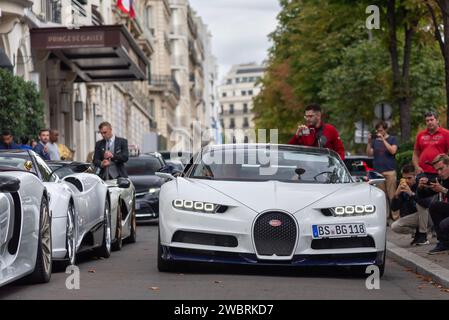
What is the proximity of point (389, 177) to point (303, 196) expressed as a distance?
37.8ft

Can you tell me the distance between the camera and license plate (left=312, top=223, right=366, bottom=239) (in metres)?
11.7

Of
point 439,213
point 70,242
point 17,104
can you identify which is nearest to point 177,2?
point 17,104

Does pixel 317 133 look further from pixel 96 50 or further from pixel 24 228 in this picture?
pixel 96 50

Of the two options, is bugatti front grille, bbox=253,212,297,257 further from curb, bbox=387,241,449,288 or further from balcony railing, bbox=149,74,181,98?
balcony railing, bbox=149,74,181,98

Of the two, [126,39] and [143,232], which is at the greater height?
[126,39]

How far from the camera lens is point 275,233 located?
38.1 ft

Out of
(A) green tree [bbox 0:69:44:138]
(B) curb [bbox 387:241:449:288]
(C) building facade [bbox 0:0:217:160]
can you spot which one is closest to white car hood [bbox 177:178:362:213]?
(B) curb [bbox 387:241:449:288]

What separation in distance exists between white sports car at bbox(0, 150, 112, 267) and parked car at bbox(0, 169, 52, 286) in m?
0.60

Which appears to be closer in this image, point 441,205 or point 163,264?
point 163,264

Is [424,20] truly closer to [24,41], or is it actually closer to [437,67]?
[24,41]

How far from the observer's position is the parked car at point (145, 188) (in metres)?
24.1

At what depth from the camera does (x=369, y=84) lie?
49875 mm

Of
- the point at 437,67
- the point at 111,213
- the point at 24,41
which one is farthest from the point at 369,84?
the point at 111,213

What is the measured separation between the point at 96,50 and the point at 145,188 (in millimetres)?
13686
